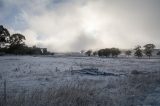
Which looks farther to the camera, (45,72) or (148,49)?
(148,49)

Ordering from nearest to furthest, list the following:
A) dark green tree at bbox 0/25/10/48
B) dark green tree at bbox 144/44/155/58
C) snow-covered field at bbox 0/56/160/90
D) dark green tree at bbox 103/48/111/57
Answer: snow-covered field at bbox 0/56/160/90 → dark green tree at bbox 0/25/10/48 → dark green tree at bbox 144/44/155/58 → dark green tree at bbox 103/48/111/57

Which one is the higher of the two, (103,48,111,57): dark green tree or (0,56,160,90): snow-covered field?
(103,48,111,57): dark green tree

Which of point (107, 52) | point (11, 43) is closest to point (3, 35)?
point (11, 43)

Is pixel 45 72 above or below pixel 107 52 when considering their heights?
below

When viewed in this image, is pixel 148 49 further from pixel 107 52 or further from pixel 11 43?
pixel 11 43

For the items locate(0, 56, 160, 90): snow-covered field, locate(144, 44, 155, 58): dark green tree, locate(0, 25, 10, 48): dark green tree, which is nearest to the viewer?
locate(0, 56, 160, 90): snow-covered field

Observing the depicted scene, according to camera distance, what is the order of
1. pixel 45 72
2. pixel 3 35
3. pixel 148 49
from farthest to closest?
pixel 148 49 < pixel 3 35 < pixel 45 72

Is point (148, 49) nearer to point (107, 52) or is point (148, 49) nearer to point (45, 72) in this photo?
point (107, 52)

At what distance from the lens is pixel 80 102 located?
866 centimetres

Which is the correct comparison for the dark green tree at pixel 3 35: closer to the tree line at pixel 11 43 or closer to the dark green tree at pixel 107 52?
the tree line at pixel 11 43

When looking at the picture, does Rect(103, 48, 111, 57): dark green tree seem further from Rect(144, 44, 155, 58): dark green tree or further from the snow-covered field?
the snow-covered field

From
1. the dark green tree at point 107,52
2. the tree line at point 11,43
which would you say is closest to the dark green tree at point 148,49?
the dark green tree at point 107,52

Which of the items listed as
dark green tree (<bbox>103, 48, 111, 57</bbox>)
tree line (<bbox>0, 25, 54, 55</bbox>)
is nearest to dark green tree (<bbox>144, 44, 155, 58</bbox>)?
dark green tree (<bbox>103, 48, 111, 57</bbox>)

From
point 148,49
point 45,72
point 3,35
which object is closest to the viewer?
point 45,72
